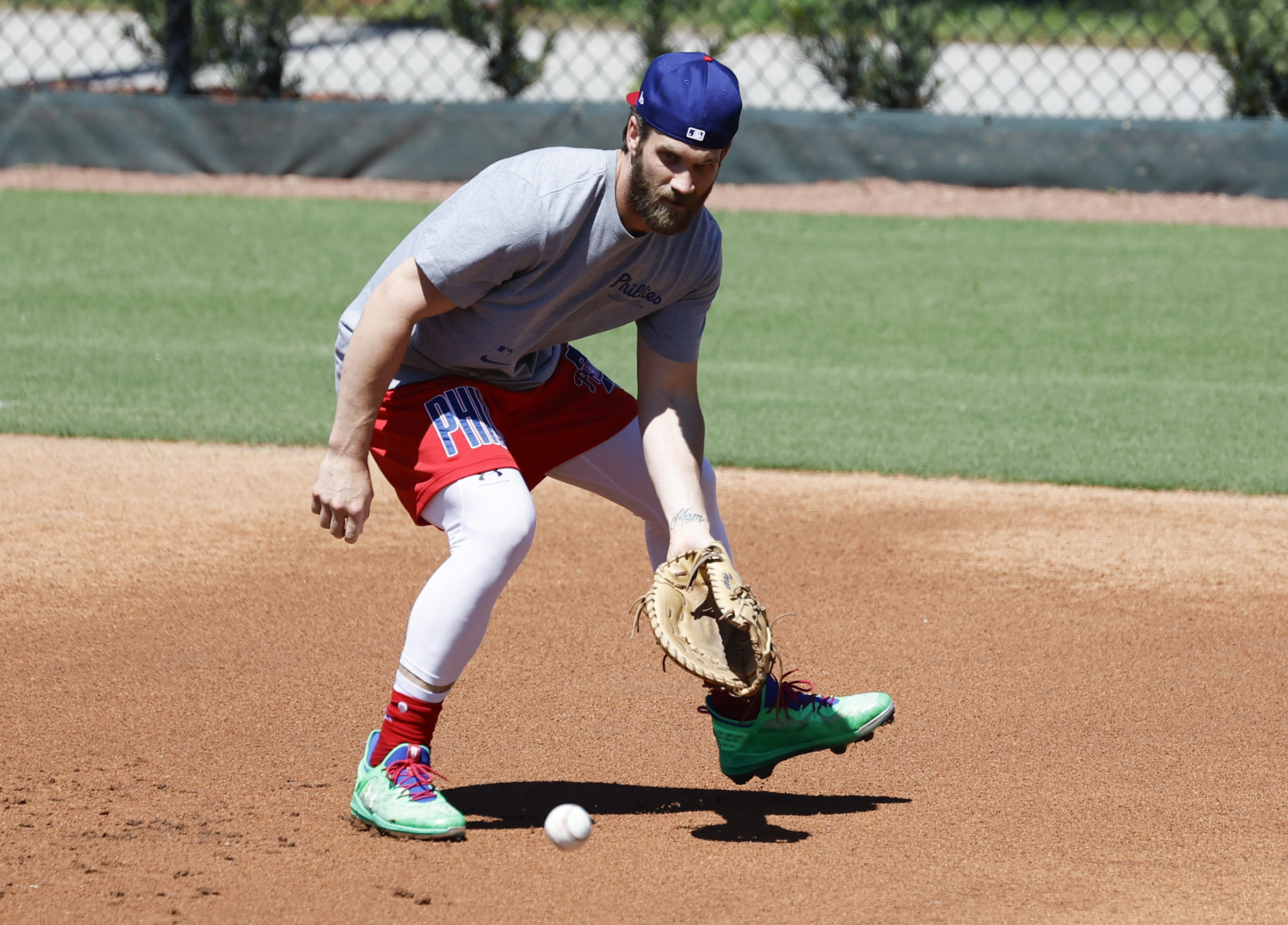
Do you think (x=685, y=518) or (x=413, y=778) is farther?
(x=685, y=518)

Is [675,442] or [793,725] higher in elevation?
[675,442]

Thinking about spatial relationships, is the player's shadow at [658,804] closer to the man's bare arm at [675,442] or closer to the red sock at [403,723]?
the red sock at [403,723]

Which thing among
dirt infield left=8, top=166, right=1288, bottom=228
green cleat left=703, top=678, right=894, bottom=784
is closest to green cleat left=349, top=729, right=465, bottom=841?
green cleat left=703, top=678, right=894, bottom=784

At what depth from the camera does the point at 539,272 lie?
3.12 metres

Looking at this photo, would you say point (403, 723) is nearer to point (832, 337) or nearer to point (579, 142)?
point (832, 337)

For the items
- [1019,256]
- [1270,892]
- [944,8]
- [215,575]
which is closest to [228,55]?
[944,8]

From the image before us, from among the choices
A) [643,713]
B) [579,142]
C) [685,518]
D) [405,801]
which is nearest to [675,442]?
[685,518]

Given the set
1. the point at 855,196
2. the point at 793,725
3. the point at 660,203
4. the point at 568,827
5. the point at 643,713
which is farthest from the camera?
the point at 855,196

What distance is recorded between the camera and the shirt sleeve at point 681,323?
3408 millimetres

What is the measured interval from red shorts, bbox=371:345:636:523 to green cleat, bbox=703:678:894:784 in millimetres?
707

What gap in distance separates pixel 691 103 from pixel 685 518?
892 millimetres

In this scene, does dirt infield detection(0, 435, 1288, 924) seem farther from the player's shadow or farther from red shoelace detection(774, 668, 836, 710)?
red shoelace detection(774, 668, 836, 710)

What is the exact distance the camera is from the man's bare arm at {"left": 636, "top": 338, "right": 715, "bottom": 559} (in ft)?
10.7

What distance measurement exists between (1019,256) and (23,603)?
24.1 feet
